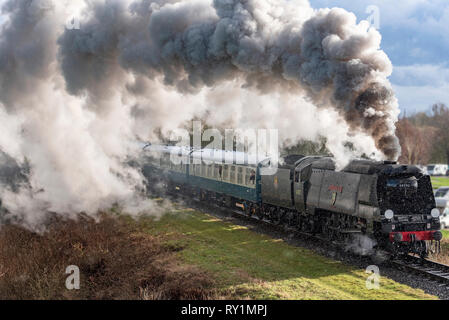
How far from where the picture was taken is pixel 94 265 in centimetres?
1331

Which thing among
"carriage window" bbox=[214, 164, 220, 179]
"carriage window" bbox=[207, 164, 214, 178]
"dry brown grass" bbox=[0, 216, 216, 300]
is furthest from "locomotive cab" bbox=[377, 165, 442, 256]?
"carriage window" bbox=[207, 164, 214, 178]

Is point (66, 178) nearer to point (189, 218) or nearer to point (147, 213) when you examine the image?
point (147, 213)

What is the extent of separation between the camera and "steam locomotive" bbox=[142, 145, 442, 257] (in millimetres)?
12438

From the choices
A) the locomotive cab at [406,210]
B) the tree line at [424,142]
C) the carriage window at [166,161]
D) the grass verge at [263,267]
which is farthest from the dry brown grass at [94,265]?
the tree line at [424,142]

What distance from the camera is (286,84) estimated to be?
15852 mm

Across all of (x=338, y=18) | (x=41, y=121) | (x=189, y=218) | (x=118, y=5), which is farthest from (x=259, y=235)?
(x=41, y=121)

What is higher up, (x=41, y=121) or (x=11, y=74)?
(x=11, y=74)

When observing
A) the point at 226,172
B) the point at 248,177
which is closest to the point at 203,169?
the point at 226,172

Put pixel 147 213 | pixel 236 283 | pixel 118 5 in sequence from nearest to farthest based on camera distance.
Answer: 1. pixel 236 283
2. pixel 118 5
3. pixel 147 213

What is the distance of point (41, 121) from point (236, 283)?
1519cm

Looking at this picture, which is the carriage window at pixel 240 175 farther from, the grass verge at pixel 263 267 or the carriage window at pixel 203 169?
the carriage window at pixel 203 169

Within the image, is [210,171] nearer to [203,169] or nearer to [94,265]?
[203,169]

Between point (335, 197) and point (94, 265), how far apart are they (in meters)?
7.66

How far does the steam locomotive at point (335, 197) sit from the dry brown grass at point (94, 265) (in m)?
4.97
